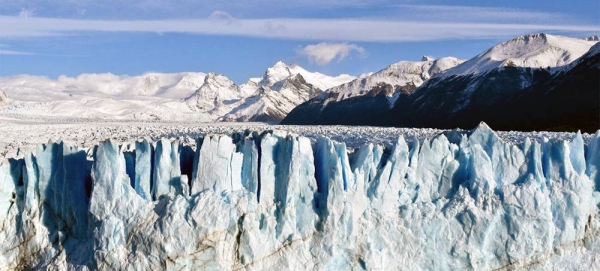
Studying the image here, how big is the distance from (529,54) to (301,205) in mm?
48499

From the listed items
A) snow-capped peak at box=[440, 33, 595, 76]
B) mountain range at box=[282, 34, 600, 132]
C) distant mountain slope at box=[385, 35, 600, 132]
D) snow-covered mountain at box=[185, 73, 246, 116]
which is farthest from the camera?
snow-covered mountain at box=[185, 73, 246, 116]

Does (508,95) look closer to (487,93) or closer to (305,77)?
(487,93)

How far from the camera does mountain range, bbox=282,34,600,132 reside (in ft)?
140

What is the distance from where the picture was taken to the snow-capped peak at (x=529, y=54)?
5402 centimetres

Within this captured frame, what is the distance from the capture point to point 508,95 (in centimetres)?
5128

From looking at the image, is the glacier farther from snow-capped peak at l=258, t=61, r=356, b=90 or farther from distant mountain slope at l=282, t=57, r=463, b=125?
snow-capped peak at l=258, t=61, r=356, b=90

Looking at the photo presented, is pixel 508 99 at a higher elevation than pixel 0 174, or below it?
higher

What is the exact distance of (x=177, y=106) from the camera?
14812 centimetres

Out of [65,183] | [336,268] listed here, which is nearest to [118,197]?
[65,183]

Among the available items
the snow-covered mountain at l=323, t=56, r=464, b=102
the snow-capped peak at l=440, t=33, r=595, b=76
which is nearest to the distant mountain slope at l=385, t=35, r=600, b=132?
the snow-capped peak at l=440, t=33, r=595, b=76

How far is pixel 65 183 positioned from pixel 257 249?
4974 millimetres

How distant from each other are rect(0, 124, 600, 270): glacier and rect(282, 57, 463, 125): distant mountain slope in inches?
1924

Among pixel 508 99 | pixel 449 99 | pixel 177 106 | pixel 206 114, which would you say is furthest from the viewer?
pixel 177 106

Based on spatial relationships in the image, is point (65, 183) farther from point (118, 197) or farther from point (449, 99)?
point (449, 99)
